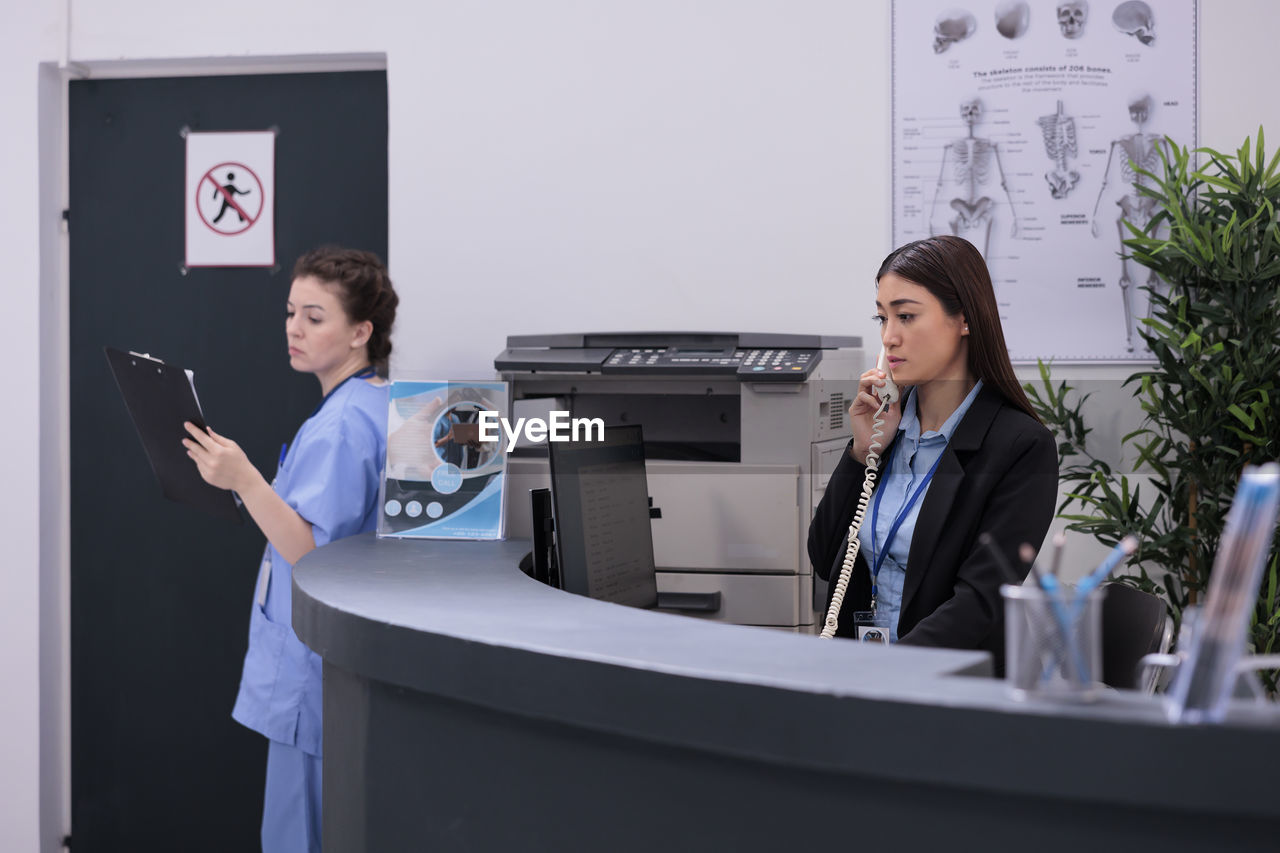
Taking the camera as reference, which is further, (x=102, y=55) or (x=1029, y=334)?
(x=102, y=55)

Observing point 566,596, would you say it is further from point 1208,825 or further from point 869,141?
point 869,141

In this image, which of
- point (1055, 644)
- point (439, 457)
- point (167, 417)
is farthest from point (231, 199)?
point (1055, 644)

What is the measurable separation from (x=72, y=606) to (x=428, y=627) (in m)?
2.58

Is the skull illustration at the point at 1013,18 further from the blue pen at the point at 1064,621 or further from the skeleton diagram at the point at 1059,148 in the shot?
the blue pen at the point at 1064,621

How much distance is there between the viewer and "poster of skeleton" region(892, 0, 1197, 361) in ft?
9.04

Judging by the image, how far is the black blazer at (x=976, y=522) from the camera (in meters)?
1.54

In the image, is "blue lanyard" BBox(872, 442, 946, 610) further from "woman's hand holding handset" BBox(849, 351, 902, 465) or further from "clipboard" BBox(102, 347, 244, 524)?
"clipboard" BBox(102, 347, 244, 524)

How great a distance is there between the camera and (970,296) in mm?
1692

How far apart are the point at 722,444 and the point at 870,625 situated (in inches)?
27.7

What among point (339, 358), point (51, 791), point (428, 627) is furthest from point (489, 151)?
point (51, 791)

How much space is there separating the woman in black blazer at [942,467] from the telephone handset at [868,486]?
14mm

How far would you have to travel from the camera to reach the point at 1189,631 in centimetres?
81

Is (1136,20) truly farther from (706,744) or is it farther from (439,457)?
(706,744)

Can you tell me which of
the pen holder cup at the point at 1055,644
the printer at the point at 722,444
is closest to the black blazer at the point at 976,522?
the printer at the point at 722,444
